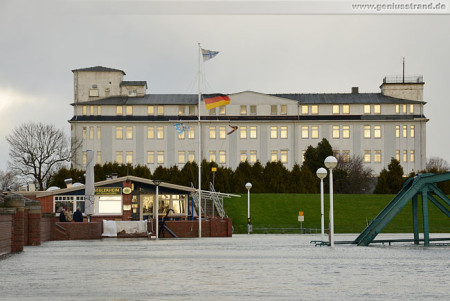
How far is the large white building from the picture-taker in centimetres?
11188

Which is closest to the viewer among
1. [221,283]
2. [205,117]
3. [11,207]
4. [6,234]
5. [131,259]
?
[221,283]

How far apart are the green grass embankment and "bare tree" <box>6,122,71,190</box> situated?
27.2 metres

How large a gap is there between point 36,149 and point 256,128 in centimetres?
3246

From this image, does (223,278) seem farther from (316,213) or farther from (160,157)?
(160,157)

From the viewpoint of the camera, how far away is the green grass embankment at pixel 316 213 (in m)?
62.8

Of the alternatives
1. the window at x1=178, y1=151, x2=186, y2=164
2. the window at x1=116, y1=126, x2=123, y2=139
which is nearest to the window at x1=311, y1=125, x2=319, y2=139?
the window at x1=178, y1=151, x2=186, y2=164

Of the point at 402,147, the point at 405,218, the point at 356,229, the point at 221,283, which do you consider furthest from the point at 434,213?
the point at 221,283

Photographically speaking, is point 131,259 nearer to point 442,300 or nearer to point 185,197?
point 442,300

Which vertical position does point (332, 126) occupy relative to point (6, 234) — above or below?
above

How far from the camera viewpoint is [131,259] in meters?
21.6

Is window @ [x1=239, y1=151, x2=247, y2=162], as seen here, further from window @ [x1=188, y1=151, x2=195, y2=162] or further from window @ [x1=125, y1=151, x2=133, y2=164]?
window @ [x1=125, y1=151, x2=133, y2=164]

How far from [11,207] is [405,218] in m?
47.1

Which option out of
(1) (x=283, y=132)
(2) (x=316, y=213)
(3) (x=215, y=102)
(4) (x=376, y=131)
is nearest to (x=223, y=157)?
(1) (x=283, y=132)

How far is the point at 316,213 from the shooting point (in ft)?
230
